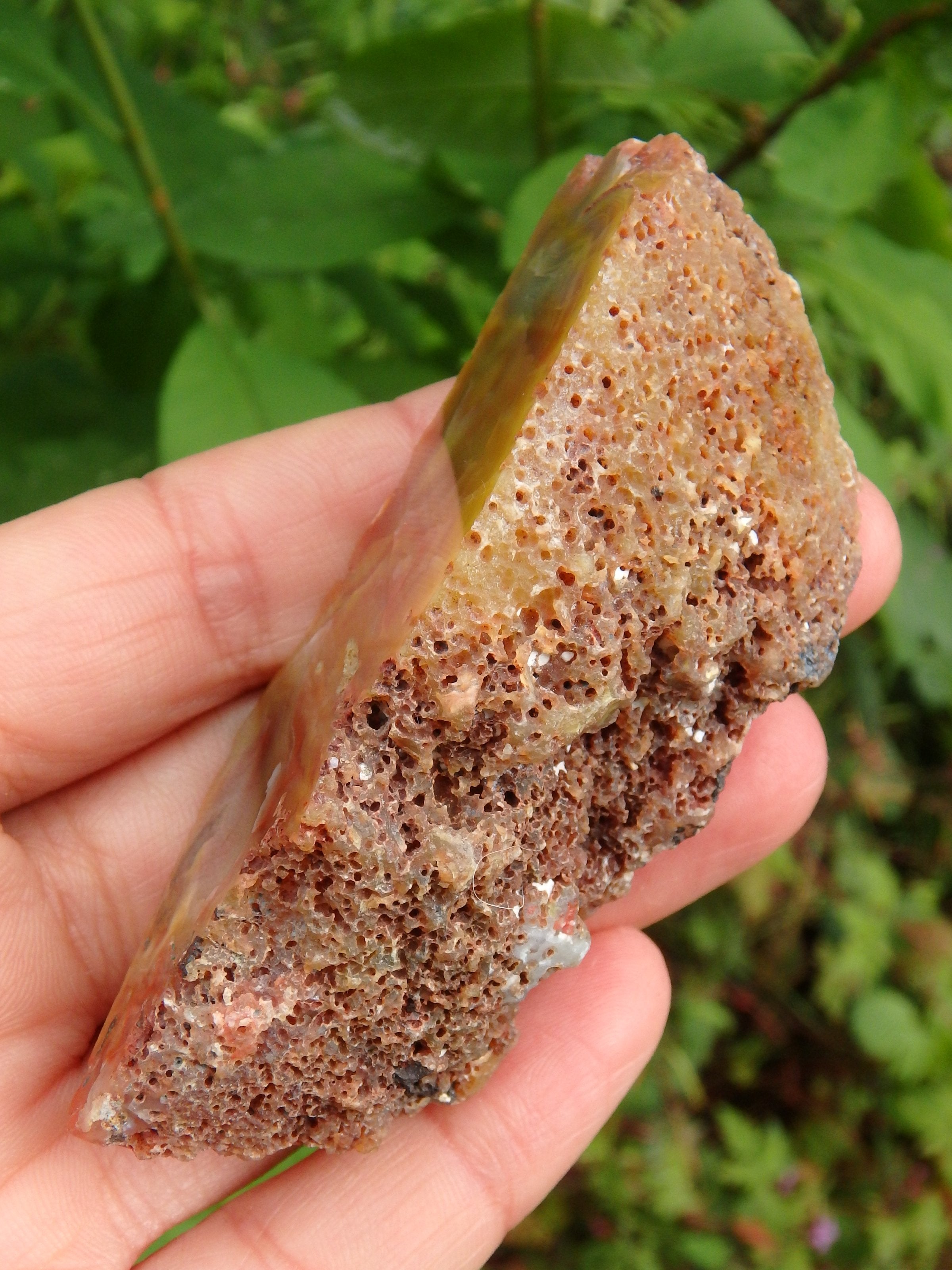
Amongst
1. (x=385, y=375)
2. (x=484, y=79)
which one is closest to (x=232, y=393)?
(x=385, y=375)

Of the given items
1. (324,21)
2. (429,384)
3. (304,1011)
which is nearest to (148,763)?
(304,1011)

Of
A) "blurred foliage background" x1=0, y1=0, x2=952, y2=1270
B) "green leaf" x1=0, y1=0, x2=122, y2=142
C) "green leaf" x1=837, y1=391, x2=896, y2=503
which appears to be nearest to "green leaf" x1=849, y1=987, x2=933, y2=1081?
"blurred foliage background" x1=0, y1=0, x2=952, y2=1270

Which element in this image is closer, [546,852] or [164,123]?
[546,852]

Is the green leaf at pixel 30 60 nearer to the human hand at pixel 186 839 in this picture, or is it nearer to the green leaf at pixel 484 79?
the green leaf at pixel 484 79

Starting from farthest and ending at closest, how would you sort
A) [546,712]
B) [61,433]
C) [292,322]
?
[292,322] < [61,433] < [546,712]

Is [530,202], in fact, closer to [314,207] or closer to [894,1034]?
[314,207]

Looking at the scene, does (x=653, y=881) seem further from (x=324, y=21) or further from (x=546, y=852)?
(x=324, y=21)
